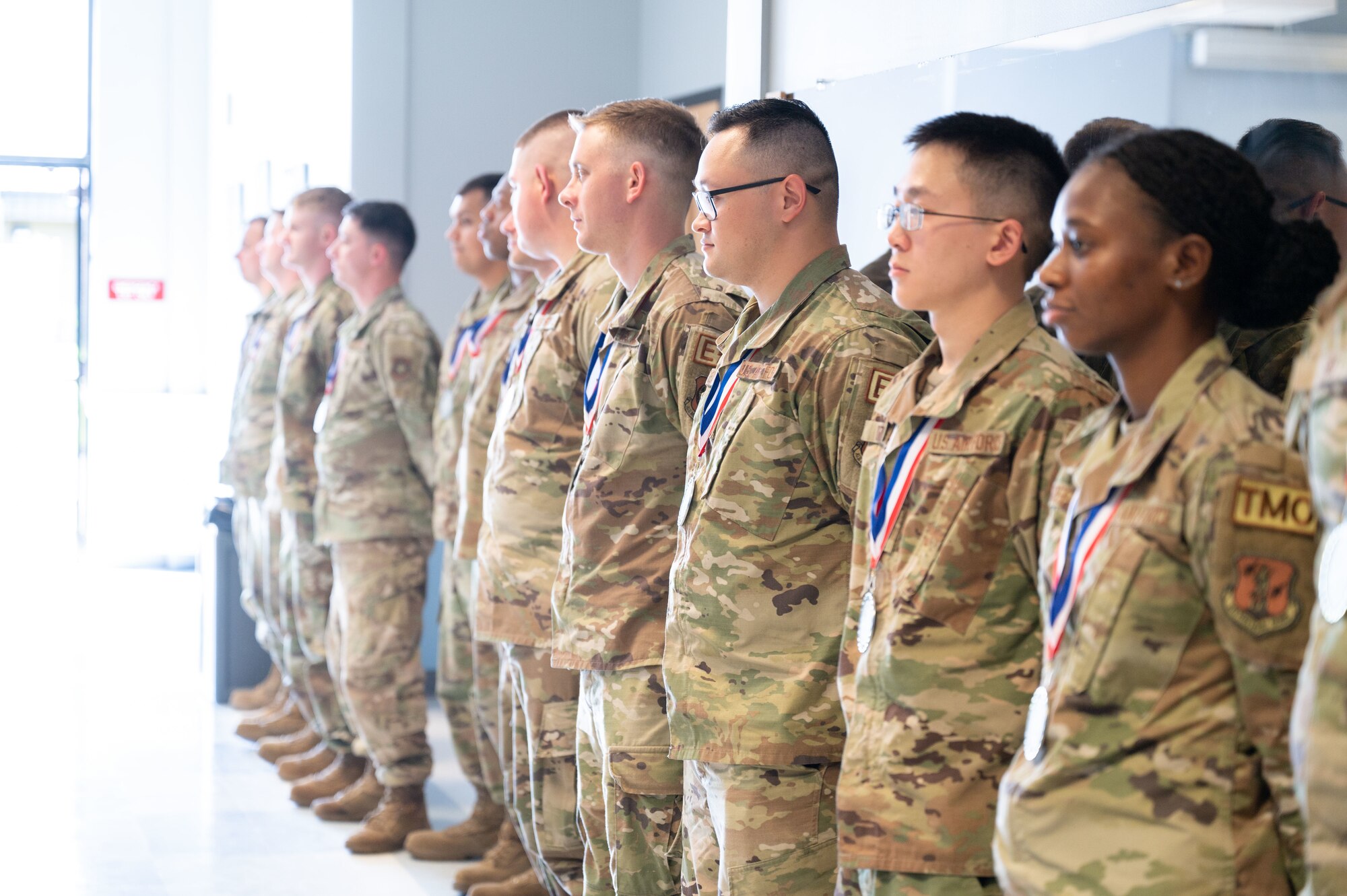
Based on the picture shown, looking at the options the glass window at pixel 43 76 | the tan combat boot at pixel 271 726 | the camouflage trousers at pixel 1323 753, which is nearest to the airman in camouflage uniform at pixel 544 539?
the camouflage trousers at pixel 1323 753

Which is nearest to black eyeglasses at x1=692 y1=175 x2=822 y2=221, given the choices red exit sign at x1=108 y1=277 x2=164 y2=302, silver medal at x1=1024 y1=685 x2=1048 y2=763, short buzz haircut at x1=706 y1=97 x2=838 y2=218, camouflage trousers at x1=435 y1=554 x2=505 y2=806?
short buzz haircut at x1=706 y1=97 x2=838 y2=218

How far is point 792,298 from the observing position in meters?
2.25

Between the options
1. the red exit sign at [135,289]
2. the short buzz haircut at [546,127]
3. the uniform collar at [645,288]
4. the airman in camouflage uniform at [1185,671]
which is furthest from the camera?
the red exit sign at [135,289]

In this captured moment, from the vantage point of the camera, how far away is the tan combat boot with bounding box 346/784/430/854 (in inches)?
164

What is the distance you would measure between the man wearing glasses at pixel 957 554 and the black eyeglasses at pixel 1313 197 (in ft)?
1.03

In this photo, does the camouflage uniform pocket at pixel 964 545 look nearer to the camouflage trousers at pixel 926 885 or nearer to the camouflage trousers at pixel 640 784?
the camouflage trousers at pixel 926 885

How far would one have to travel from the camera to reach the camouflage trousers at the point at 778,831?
7.01 feet

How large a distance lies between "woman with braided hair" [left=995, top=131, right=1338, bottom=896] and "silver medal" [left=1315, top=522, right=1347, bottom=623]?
0.28ft

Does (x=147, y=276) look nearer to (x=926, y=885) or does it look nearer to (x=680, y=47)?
(x=680, y=47)

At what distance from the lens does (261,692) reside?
6.04m

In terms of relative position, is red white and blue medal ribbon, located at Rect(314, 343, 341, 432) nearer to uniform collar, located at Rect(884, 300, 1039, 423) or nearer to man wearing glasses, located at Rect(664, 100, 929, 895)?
man wearing glasses, located at Rect(664, 100, 929, 895)

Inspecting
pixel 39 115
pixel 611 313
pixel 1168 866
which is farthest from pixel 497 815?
pixel 39 115

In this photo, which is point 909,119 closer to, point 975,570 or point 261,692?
point 975,570

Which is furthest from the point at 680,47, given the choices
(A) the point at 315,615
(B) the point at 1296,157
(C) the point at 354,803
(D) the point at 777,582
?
(B) the point at 1296,157
